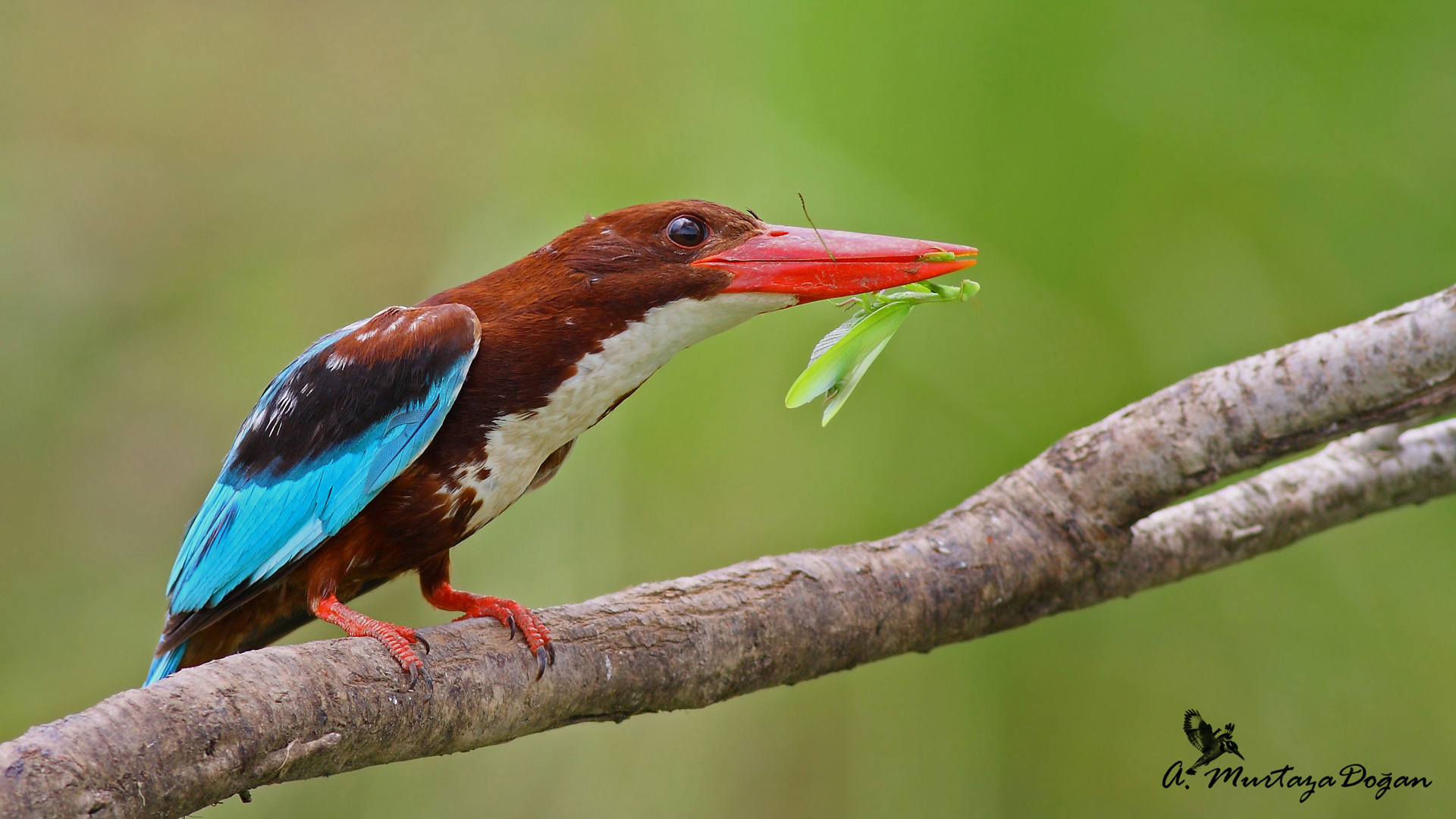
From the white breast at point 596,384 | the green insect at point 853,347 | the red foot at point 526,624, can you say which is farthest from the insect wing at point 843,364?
the red foot at point 526,624

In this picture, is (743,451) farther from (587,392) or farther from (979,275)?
(587,392)

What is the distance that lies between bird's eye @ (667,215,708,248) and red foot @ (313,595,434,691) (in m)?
0.77

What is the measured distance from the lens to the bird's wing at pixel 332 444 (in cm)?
167

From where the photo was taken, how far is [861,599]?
189cm

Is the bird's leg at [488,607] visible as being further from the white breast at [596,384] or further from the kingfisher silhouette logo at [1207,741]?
the kingfisher silhouette logo at [1207,741]

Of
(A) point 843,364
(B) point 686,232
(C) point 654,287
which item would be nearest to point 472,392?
(C) point 654,287

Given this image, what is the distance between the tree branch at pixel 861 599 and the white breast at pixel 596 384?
25cm

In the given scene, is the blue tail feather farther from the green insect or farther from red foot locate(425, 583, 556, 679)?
the green insect

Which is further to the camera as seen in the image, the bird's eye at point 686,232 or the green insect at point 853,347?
the bird's eye at point 686,232

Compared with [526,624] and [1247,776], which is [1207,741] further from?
[526,624]

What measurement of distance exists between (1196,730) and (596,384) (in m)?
1.53

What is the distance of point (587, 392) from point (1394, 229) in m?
1.77

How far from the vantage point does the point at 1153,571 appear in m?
2.08

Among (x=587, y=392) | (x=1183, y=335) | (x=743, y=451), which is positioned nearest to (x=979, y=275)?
(x=1183, y=335)
